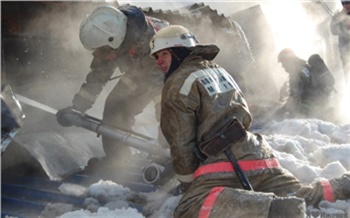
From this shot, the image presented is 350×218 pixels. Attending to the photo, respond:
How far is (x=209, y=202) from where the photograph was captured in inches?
122

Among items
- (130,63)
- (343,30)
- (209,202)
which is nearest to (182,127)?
(209,202)

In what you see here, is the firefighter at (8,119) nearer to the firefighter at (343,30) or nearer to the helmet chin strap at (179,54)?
the helmet chin strap at (179,54)

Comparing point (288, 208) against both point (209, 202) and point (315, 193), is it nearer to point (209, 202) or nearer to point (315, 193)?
point (209, 202)

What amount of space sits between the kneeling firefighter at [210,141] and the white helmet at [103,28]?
57.0 inches

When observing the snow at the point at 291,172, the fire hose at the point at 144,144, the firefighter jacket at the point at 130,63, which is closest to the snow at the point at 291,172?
the snow at the point at 291,172

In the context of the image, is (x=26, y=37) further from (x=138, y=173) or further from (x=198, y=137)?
(x=198, y=137)

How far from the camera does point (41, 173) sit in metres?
5.00

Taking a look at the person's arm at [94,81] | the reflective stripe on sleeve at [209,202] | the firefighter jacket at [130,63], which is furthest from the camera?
the person's arm at [94,81]

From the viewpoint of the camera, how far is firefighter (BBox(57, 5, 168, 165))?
16.1ft

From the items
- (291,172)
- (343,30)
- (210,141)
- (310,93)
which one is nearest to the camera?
(210,141)

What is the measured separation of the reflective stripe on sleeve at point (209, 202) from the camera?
10.1 feet

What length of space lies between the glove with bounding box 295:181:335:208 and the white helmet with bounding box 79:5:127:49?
8.40 ft

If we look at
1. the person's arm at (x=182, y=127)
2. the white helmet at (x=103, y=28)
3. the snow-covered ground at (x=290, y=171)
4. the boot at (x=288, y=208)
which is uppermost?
the white helmet at (x=103, y=28)

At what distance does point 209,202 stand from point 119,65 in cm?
251
